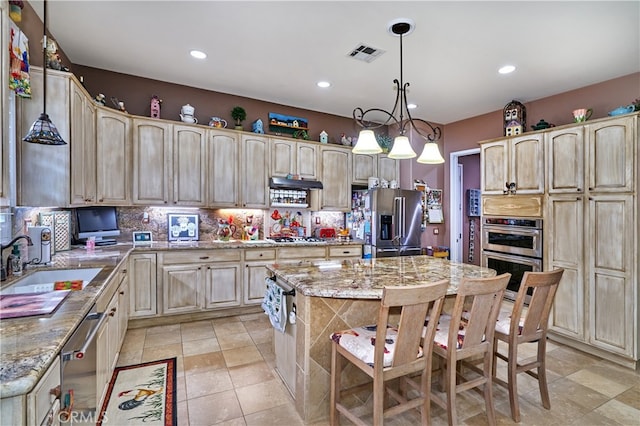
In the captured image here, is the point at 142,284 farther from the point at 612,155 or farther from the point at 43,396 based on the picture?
the point at 612,155

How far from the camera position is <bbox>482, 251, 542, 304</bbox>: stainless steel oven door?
3615mm

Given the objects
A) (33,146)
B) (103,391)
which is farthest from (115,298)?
(33,146)

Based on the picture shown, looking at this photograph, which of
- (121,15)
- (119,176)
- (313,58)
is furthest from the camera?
(119,176)

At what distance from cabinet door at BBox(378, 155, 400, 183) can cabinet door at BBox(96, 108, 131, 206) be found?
12.1 ft

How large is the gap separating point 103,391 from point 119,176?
231cm

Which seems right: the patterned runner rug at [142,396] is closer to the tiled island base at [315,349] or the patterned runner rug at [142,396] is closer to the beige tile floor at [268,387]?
the beige tile floor at [268,387]

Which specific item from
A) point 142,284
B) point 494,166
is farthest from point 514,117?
point 142,284

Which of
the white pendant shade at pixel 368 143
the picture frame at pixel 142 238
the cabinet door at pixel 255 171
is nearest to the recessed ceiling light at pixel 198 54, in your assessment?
the cabinet door at pixel 255 171

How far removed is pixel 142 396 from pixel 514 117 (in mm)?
5089

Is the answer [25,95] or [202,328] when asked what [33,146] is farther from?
[202,328]

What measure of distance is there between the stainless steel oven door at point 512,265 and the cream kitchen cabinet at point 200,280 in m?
3.29

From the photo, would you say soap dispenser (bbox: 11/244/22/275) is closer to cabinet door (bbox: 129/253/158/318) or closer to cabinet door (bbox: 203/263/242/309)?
cabinet door (bbox: 129/253/158/318)

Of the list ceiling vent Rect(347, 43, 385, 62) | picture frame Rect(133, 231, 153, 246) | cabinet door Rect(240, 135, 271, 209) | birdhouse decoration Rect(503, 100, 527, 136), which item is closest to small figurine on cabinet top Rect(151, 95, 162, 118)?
cabinet door Rect(240, 135, 271, 209)

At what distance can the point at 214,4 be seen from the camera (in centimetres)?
240
